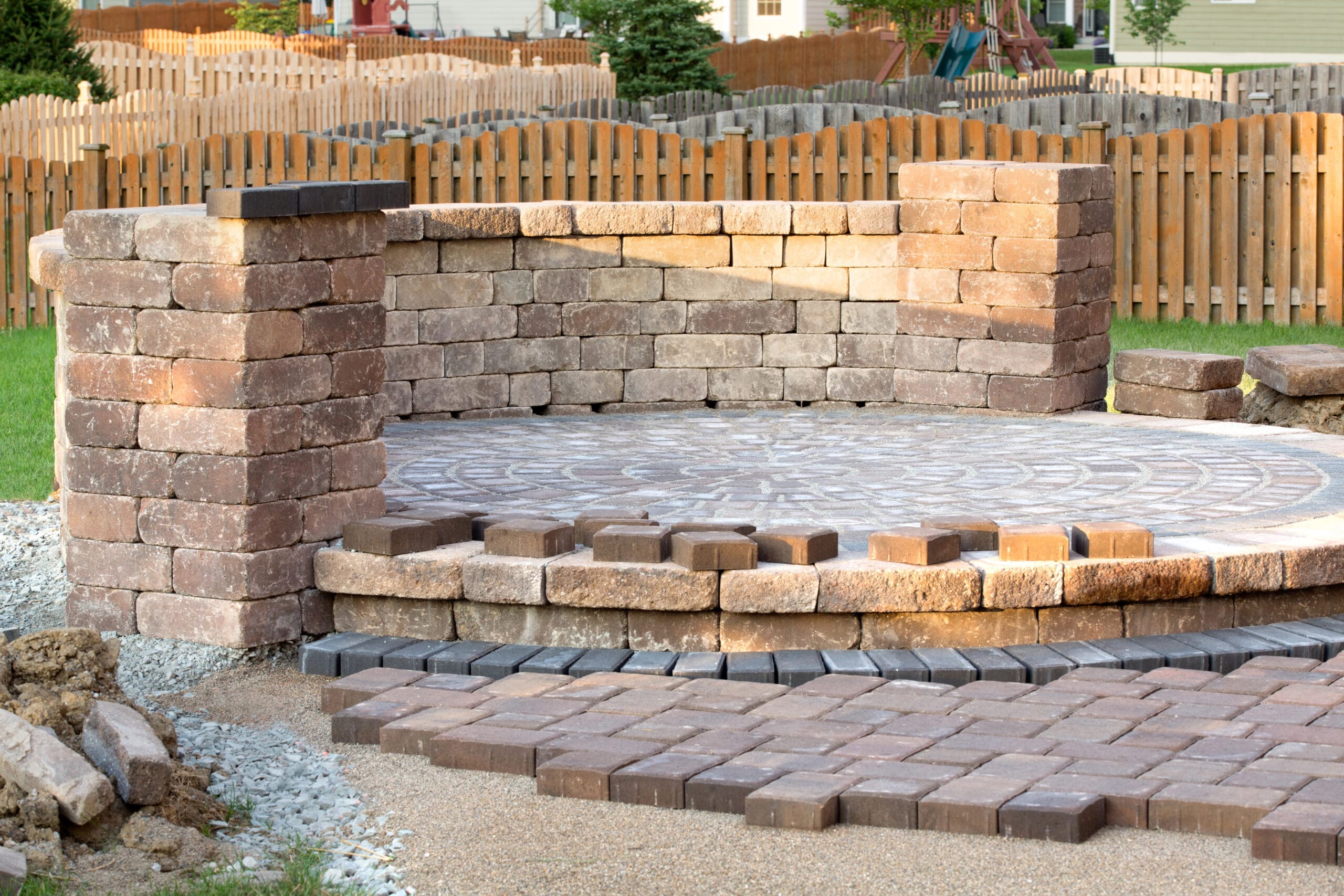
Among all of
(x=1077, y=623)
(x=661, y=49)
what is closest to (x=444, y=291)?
(x=1077, y=623)

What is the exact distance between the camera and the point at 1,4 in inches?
949

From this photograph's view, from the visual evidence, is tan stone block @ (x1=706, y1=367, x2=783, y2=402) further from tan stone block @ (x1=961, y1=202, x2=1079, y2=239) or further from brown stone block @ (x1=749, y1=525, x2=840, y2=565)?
brown stone block @ (x1=749, y1=525, x2=840, y2=565)

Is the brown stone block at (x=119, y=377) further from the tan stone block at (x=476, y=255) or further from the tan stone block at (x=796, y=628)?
the tan stone block at (x=476, y=255)

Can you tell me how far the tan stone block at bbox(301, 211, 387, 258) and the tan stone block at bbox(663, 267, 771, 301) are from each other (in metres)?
3.63

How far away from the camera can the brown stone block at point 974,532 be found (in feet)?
21.1

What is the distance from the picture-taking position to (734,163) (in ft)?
49.3

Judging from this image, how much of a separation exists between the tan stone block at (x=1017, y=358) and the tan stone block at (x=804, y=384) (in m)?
0.86

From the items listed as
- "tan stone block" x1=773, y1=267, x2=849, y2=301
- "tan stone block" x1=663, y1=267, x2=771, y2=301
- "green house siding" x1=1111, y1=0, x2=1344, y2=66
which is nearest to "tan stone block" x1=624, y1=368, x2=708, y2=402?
"tan stone block" x1=663, y1=267, x2=771, y2=301

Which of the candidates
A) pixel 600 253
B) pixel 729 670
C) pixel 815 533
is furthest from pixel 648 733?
pixel 600 253

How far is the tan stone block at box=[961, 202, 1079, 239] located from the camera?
31.6ft

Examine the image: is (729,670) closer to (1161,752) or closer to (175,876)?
(1161,752)

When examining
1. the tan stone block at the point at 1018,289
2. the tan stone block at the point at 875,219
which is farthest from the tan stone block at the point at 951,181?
the tan stone block at the point at 1018,289

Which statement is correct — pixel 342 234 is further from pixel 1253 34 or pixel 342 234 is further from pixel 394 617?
pixel 1253 34

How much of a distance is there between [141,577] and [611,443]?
10.4 ft
